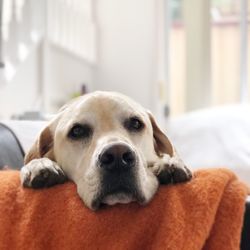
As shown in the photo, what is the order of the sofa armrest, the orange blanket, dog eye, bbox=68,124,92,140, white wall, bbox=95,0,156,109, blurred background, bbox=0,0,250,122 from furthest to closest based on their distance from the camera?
1. white wall, bbox=95,0,156,109
2. blurred background, bbox=0,0,250,122
3. the sofa armrest
4. dog eye, bbox=68,124,92,140
5. the orange blanket

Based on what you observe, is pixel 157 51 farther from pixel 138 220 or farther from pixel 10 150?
pixel 138 220

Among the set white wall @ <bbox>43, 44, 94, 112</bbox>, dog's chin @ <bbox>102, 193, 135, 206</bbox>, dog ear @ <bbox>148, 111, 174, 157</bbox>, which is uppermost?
dog's chin @ <bbox>102, 193, 135, 206</bbox>

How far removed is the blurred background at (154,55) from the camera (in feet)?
11.0

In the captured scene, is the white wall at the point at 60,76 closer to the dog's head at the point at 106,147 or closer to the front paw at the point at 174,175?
the dog's head at the point at 106,147

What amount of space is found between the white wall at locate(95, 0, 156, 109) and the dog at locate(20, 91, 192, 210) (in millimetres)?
3041

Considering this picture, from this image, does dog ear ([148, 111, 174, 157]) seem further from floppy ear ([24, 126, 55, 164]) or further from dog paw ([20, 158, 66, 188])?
dog paw ([20, 158, 66, 188])

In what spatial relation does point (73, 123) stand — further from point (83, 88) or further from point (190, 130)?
point (83, 88)

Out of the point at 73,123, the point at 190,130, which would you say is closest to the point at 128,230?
the point at 73,123

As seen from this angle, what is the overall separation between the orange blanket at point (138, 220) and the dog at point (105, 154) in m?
0.03

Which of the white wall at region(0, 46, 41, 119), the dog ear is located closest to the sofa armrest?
the dog ear

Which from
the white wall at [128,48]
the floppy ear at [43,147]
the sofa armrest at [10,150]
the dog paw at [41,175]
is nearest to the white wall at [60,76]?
the white wall at [128,48]

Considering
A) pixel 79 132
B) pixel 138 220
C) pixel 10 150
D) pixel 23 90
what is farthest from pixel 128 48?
pixel 138 220

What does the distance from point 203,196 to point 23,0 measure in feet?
8.13

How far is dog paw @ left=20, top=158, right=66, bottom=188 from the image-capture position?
94cm
